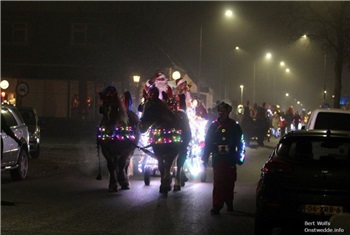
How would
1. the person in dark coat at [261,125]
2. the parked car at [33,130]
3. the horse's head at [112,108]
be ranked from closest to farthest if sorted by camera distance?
the horse's head at [112,108] → the parked car at [33,130] → the person in dark coat at [261,125]

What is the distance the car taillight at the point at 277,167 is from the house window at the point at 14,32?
137ft

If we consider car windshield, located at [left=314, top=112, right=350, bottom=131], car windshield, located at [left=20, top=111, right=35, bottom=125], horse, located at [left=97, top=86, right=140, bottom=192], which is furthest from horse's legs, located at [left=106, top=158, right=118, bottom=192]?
car windshield, located at [left=20, top=111, right=35, bottom=125]

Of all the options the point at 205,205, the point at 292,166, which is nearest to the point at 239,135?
the point at 205,205

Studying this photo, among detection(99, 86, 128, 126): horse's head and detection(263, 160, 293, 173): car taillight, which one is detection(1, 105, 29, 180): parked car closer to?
detection(99, 86, 128, 126): horse's head

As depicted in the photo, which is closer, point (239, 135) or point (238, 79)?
point (239, 135)

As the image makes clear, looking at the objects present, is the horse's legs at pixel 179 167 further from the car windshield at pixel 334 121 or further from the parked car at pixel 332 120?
the car windshield at pixel 334 121

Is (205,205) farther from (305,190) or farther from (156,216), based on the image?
(305,190)

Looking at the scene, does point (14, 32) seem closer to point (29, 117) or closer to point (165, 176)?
point (29, 117)

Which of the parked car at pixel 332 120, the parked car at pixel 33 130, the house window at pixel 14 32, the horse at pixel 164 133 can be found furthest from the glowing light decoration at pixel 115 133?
the house window at pixel 14 32

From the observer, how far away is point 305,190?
8.25 metres

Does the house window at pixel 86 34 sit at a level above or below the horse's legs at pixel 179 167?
above

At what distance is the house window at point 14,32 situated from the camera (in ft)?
158

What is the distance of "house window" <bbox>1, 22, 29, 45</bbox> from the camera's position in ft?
158

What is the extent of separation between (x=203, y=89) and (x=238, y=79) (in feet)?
87.2
